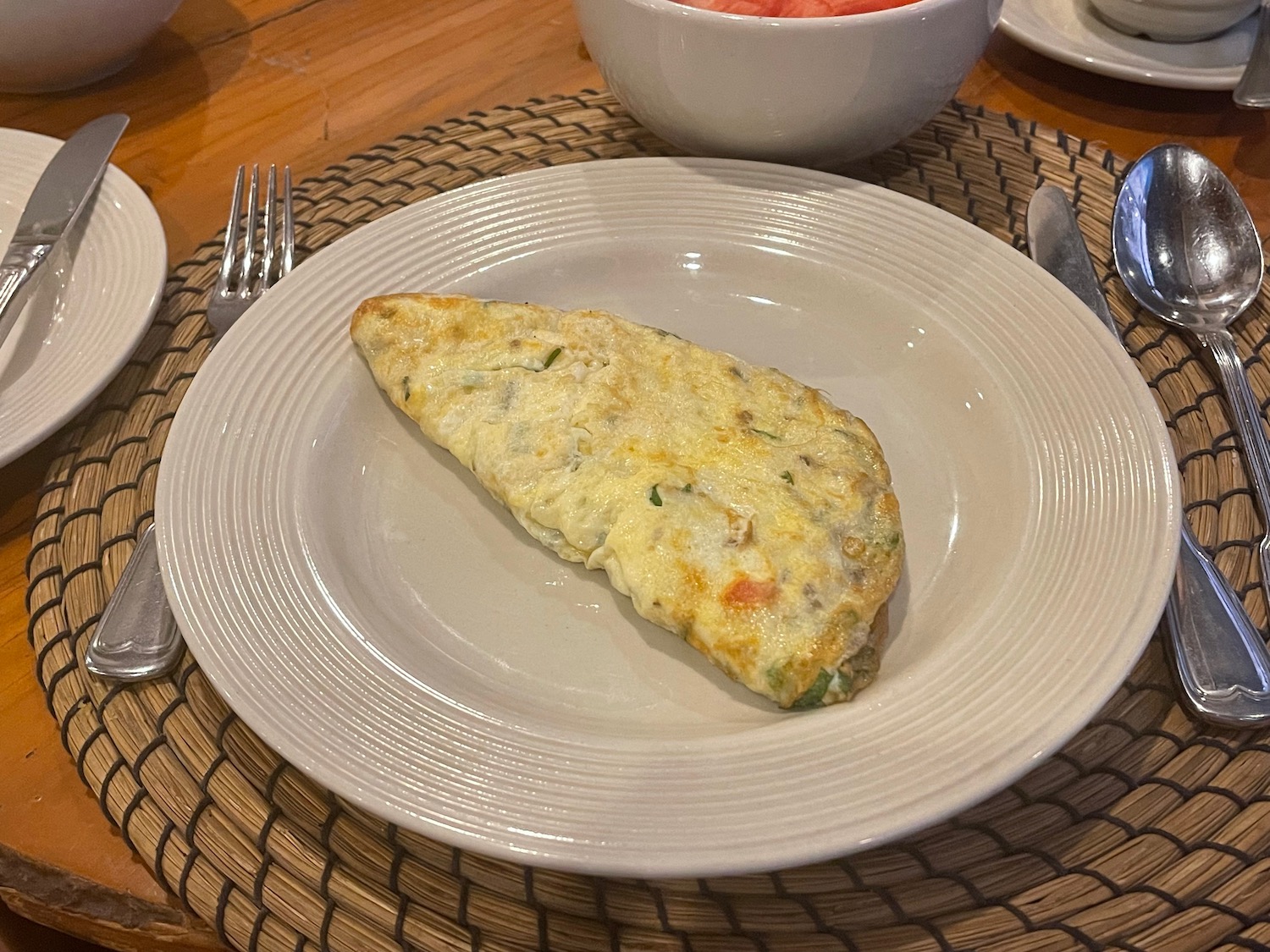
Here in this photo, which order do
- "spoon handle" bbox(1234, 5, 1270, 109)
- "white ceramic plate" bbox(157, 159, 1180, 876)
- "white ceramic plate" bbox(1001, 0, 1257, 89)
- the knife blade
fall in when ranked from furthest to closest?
"white ceramic plate" bbox(1001, 0, 1257, 89)
"spoon handle" bbox(1234, 5, 1270, 109)
the knife blade
"white ceramic plate" bbox(157, 159, 1180, 876)

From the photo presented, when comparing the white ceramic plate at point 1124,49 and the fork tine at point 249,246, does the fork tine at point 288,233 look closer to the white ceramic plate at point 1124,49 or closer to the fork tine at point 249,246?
the fork tine at point 249,246

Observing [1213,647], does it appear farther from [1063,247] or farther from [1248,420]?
[1063,247]

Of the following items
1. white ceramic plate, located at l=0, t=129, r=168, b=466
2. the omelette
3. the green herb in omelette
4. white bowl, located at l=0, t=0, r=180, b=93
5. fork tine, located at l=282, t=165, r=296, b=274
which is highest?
white bowl, located at l=0, t=0, r=180, b=93

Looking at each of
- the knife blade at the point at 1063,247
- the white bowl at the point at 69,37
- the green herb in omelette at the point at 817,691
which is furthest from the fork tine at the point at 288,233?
the knife blade at the point at 1063,247

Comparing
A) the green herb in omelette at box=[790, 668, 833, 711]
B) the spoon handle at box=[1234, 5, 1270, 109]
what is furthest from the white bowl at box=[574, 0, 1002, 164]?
the green herb in omelette at box=[790, 668, 833, 711]

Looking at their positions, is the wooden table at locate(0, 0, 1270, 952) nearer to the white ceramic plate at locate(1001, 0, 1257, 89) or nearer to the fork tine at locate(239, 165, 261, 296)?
the white ceramic plate at locate(1001, 0, 1257, 89)

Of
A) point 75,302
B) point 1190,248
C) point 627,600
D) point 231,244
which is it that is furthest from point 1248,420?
point 75,302

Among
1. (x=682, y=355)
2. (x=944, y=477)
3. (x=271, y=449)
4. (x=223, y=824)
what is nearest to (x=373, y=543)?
(x=271, y=449)
